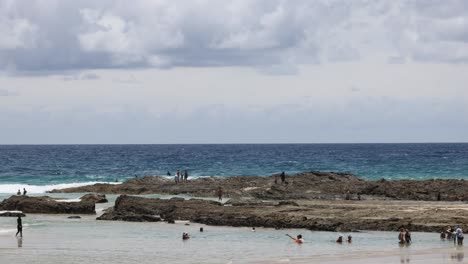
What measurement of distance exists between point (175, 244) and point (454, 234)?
52.5 ft

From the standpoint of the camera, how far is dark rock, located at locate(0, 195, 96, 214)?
6600 centimetres

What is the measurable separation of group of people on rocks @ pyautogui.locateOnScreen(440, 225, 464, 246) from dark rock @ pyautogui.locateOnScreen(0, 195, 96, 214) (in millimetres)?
29518

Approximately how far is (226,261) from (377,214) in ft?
57.8

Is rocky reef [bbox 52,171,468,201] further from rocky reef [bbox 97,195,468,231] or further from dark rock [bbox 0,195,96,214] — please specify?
dark rock [bbox 0,195,96,214]

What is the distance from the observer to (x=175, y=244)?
159ft

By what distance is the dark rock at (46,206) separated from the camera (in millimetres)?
66000

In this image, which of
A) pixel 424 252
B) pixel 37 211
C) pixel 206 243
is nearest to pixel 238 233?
pixel 206 243

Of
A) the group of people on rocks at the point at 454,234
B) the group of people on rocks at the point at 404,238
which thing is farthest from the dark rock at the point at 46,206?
the group of people on rocks at the point at 454,234

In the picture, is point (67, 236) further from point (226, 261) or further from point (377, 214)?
point (377, 214)

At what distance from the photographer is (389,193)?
73438 millimetres

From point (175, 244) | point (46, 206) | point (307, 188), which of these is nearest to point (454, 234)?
point (175, 244)

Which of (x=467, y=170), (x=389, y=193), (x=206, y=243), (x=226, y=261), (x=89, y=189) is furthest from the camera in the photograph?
(x=467, y=170)

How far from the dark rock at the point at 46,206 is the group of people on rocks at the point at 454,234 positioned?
29518 millimetres

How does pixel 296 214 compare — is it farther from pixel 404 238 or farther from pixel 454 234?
pixel 454 234
